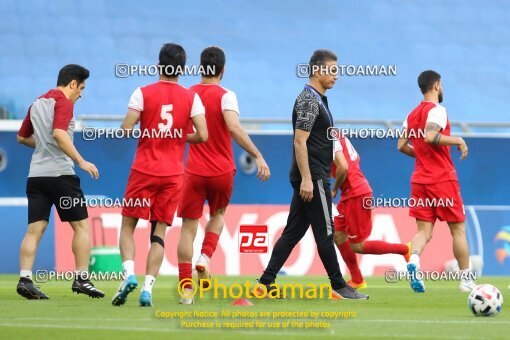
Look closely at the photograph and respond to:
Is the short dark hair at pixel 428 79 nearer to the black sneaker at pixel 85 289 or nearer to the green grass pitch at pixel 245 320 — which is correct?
the green grass pitch at pixel 245 320

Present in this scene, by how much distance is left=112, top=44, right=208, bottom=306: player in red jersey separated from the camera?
9.44 meters

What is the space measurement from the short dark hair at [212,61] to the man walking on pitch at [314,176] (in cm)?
75

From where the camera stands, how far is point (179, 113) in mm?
9492

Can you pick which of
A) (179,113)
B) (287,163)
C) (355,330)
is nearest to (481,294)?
(355,330)

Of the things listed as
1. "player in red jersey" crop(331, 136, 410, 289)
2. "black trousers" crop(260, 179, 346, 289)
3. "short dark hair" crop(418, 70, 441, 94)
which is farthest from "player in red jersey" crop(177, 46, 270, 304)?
"short dark hair" crop(418, 70, 441, 94)

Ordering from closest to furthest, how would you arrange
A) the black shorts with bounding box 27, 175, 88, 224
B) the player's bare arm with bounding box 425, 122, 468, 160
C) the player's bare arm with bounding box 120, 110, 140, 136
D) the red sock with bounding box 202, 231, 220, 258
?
the player's bare arm with bounding box 120, 110, 140, 136 < the red sock with bounding box 202, 231, 220, 258 < the black shorts with bounding box 27, 175, 88, 224 < the player's bare arm with bounding box 425, 122, 468, 160

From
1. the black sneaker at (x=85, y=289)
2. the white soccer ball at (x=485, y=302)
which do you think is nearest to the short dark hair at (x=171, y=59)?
the black sneaker at (x=85, y=289)

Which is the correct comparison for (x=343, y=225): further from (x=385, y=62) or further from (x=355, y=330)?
(x=385, y=62)

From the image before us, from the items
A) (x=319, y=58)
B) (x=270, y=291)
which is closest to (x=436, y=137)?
(x=319, y=58)

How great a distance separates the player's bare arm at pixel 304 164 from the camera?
1009 centimetres

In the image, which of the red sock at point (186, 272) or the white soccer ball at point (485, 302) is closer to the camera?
the white soccer ball at point (485, 302)

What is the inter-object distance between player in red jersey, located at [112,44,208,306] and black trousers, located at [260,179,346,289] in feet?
4.18

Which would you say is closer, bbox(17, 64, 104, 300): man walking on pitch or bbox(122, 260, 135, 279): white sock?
bbox(122, 260, 135, 279): white sock

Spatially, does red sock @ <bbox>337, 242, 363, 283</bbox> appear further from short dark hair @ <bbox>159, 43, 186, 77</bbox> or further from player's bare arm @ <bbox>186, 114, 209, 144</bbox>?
short dark hair @ <bbox>159, 43, 186, 77</bbox>
